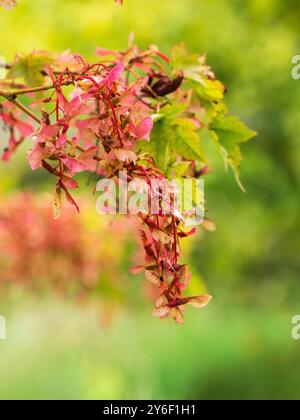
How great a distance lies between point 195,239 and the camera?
5676 millimetres

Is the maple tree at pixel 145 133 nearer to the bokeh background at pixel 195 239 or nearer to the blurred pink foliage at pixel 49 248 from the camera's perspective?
the blurred pink foliage at pixel 49 248

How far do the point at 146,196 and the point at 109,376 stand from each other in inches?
165

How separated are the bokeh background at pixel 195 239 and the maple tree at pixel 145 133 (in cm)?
261

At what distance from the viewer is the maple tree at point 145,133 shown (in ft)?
2.88

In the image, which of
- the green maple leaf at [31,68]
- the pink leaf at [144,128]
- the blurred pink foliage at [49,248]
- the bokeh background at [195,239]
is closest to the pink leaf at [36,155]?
the pink leaf at [144,128]

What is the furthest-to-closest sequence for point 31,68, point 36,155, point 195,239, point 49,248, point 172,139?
point 195,239, point 49,248, point 31,68, point 172,139, point 36,155

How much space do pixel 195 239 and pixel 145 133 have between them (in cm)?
479

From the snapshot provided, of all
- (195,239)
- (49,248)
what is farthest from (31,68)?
(195,239)

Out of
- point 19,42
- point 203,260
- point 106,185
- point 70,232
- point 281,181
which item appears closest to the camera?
point 106,185

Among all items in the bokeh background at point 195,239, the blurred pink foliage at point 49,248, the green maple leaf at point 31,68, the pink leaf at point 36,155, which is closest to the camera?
the pink leaf at point 36,155

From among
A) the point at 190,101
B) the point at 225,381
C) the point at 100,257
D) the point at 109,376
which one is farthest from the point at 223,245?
the point at 190,101

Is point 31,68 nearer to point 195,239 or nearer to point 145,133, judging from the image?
point 145,133

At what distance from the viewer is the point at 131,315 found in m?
7.64

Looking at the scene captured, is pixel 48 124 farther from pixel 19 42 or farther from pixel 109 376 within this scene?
pixel 19 42
